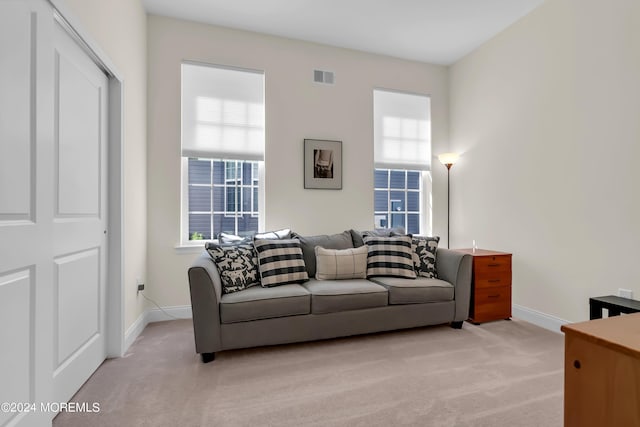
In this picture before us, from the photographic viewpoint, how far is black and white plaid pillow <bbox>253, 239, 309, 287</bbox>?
8.77 feet

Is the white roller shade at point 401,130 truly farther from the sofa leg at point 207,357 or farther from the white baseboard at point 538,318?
the sofa leg at point 207,357

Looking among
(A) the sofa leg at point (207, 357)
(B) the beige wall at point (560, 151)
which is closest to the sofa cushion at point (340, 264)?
(A) the sofa leg at point (207, 357)

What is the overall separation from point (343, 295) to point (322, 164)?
5.51 feet

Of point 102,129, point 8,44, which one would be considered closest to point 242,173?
point 102,129

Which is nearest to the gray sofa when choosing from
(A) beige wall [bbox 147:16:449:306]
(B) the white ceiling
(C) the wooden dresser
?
(A) beige wall [bbox 147:16:449:306]

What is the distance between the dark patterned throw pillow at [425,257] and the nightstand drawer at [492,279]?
Result: 0.41m

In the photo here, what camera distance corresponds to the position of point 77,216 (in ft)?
6.20

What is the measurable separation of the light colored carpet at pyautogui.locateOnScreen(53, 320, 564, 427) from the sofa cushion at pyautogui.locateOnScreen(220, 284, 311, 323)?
31 cm

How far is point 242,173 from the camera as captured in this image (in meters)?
3.47

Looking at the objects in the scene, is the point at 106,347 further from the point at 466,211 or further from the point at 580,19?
the point at 580,19

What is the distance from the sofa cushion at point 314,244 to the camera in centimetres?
301

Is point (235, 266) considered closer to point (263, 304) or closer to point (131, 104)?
point (263, 304)

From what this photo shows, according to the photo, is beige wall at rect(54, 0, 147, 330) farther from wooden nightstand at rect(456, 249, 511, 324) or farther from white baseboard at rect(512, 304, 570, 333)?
white baseboard at rect(512, 304, 570, 333)

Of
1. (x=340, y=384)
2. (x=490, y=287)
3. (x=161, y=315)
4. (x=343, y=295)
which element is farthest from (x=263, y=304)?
(x=490, y=287)
